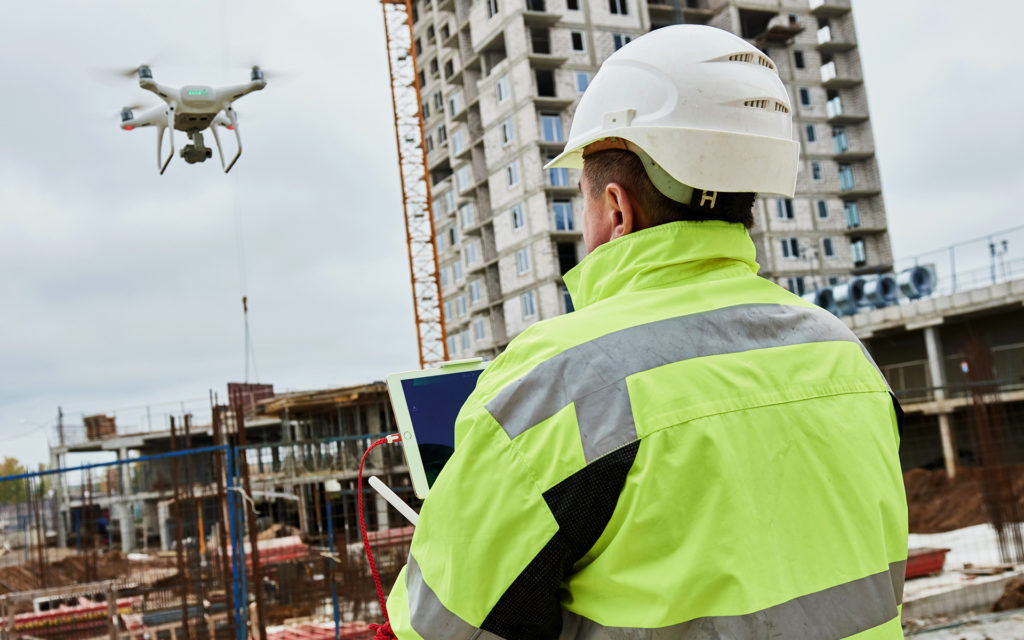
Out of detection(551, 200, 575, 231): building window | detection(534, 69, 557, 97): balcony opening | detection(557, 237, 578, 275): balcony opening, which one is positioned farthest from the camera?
detection(534, 69, 557, 97): balcony opening

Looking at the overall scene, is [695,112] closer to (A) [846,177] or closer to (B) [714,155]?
(B) [714,155]

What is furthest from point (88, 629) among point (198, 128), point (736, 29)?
point (736, 29)

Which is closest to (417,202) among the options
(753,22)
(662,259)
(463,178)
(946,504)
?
(463,178)

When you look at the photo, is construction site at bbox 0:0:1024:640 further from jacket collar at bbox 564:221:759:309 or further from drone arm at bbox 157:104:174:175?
jacket collar at bbox 564:221:759:309

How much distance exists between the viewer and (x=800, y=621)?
1157 mm

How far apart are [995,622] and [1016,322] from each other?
21.9m

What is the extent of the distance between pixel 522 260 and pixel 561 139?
599cm

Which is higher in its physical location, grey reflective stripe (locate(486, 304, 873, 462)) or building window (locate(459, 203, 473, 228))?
building window (locate(459, 203, 473, 228))

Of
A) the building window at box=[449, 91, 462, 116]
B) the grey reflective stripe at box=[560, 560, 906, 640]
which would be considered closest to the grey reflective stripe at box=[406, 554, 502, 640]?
the grey reflective stripe at box=[560, 560, 906, 640]

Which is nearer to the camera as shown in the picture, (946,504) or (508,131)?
(946,504)

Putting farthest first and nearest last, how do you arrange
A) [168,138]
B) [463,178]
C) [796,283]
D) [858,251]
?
[463,178] < [858,251] < [796,283] < [168,138]

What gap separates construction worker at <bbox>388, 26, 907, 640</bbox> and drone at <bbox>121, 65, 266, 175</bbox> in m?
10.2

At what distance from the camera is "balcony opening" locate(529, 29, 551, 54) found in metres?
41.7

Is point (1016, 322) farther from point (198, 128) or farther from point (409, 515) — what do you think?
point (409, 515)
